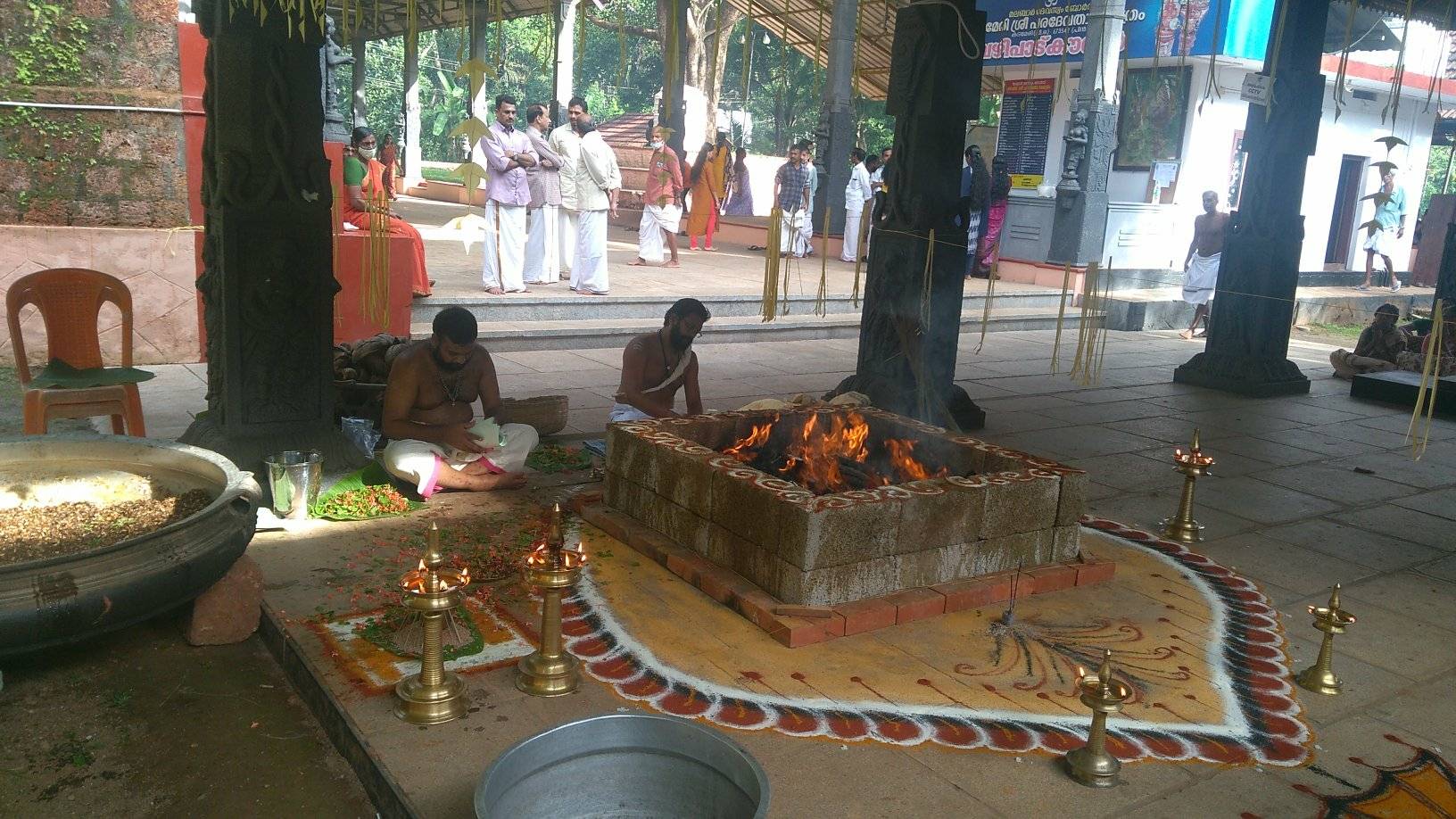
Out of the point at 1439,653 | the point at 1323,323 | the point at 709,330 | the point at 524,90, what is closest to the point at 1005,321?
the point at 709,330

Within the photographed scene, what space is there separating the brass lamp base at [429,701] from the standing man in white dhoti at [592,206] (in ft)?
25.3

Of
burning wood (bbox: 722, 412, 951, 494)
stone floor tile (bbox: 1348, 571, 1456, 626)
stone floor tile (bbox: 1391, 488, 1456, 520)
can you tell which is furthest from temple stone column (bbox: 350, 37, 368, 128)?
stone floor tile (bbox: 1348, 571, 1456, 626)

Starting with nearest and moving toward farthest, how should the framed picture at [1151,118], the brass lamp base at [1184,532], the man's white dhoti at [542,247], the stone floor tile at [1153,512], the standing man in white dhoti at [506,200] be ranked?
the brass lamp base at [1184,532] < the stone floor tile at [1153,512] < the standing man in white dhoti at [506,200] < the man's white dhoti at [542,247] < the framed picture at [1151,118]

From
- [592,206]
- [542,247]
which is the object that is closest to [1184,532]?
[592,206]

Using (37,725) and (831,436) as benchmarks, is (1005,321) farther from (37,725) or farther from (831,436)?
(37,725)

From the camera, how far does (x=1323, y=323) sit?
51.6 feet

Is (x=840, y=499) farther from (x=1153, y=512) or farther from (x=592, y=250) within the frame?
(x=592, y=250)

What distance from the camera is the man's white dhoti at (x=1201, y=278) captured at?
12523 mm

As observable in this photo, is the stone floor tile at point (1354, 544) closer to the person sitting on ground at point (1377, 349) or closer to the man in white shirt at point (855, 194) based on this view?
the person sitting on ground at point (1377, 349)

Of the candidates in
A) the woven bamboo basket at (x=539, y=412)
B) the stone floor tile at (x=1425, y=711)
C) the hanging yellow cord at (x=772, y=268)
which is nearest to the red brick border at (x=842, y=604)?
the stone floor tile at (x=1425, y=711)

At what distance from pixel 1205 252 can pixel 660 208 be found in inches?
259

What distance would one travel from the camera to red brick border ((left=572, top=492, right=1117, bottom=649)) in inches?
151

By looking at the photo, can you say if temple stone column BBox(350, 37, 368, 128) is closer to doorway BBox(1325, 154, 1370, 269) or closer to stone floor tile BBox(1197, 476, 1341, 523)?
doorway BBox(1325, 154, 1370, 269)

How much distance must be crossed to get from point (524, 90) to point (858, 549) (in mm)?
47664
